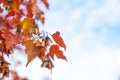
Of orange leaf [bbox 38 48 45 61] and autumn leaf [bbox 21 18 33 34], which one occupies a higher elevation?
autumn leaf [bbox 21 18 33 34]

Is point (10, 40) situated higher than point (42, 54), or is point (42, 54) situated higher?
point (10, 40)

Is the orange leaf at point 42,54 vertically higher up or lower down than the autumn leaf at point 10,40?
lower down

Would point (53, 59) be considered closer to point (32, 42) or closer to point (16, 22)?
point (32, 42)

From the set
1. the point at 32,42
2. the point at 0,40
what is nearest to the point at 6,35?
the point at 0,40

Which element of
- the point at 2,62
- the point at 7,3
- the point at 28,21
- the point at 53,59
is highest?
the point at 7,3

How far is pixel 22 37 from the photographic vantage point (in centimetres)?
583

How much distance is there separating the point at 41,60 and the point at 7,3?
66.7 inches

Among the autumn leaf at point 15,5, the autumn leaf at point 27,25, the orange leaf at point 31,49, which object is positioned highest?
the autumn leaf at point 15,5

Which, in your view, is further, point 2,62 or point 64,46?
point 2,62

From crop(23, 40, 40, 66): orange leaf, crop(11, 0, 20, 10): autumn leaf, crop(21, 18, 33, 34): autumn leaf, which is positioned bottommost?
crop(23, 40, 40, 66): orange leaf

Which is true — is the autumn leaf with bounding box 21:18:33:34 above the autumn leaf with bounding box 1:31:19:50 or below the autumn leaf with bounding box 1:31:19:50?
above

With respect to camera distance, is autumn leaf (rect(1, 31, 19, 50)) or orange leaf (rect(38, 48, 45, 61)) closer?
orange leaf (rect(38, 48, 45, 61))

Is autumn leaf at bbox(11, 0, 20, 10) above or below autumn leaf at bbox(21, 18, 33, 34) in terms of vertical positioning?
above

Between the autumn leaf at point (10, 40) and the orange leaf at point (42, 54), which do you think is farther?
the autumn leaf at point (10, 40)
